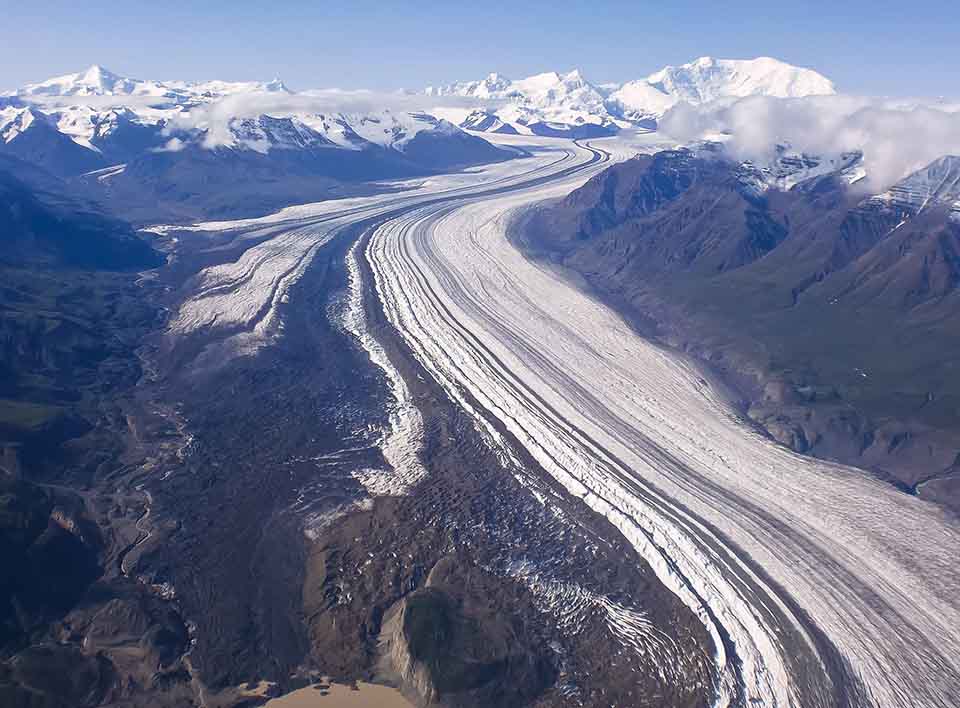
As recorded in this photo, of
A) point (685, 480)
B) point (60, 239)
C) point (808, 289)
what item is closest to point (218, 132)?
point (60, 239)

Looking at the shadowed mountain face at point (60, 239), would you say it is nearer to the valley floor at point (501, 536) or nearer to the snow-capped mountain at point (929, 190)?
the valley floor at point (501, 536)

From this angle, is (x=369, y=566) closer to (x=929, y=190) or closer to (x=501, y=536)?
(x=501, y=536)

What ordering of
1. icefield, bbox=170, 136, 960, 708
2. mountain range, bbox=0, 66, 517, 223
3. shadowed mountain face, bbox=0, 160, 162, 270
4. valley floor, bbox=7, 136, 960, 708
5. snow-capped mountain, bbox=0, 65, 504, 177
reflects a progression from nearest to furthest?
valley floor, bbox=7, 136, 960, 708 < icefield, bbox=170, 136, 960, 708 < shadowed mountain face, bbox=0, 160, 162, 270 < mountain range, bbox=0, 66, 517, 223 < snow-capped mountain, bbox=0, 65, 504, 177

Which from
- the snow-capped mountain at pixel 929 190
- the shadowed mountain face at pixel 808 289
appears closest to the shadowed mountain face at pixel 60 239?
the shadowed mountain face at pixel 808 289

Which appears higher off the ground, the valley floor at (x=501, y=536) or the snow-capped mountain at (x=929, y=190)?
the snow-capped mountain at (x=929, y=190)

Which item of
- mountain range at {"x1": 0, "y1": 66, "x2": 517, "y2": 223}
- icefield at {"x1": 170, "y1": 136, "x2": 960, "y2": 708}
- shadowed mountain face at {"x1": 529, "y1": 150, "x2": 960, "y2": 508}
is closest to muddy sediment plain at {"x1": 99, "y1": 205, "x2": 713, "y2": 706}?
icefield at {"x1": 170, "y1": 136, "x2": 960, "y2": 708}

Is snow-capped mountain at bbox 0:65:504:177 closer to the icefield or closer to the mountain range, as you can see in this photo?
the mountain range

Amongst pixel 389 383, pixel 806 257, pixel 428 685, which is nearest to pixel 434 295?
pixel 389 383

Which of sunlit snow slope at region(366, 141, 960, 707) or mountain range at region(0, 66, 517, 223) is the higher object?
sunlit snow slope at region(366, 141, 960, 707)
